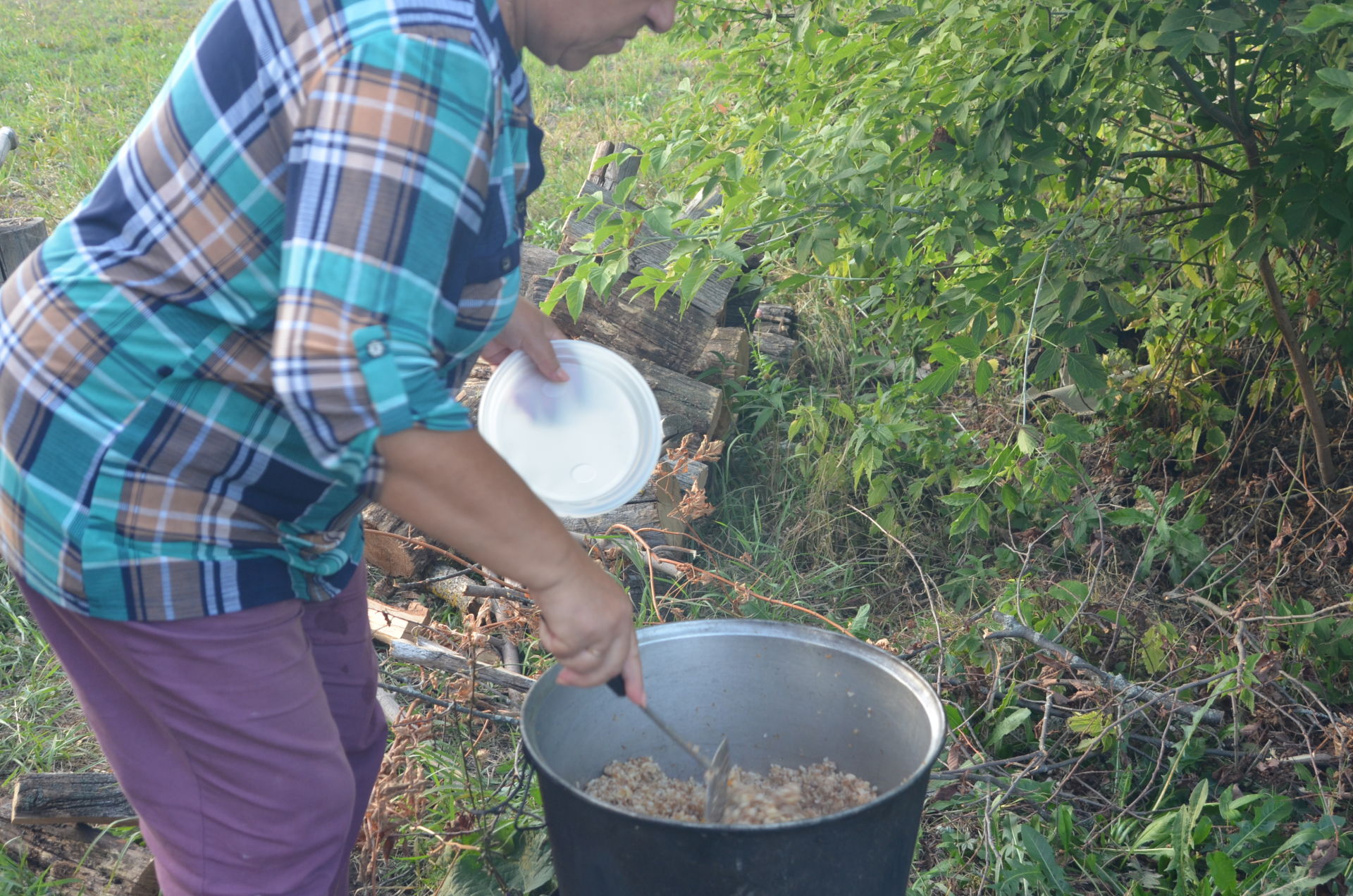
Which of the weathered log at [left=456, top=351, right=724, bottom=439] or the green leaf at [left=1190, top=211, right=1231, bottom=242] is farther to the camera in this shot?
the weathered log at [left=456, top=351, right=724, bottom=439]

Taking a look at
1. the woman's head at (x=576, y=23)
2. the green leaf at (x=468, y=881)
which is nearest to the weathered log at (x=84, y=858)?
the green leaf at (x=468, y=881)

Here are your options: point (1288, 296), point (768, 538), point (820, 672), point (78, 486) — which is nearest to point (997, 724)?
point (820, 672)

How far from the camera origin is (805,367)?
4.45m

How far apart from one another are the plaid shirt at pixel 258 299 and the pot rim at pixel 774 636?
507 mm

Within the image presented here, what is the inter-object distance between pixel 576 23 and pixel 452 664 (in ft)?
6.51

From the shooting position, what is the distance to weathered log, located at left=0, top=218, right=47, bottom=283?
352cm

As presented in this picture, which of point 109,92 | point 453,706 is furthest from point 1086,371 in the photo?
point 109,92

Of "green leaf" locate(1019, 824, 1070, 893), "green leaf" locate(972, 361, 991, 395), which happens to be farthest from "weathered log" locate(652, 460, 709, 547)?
"green leaf" locate(1019, 824, 1070, 893)

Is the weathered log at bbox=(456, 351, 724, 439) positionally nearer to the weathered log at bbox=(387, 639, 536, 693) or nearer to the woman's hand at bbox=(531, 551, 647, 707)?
the weathered log at bbox=(387, 639, 536, 693)

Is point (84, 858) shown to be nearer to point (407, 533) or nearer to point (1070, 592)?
point (407, 533)

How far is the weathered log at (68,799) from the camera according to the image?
223 centimetres

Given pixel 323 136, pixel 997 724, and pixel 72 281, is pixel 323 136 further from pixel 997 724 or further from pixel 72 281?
pixel 997 724

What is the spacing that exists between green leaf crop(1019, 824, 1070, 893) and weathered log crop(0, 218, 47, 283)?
3615 millimetres

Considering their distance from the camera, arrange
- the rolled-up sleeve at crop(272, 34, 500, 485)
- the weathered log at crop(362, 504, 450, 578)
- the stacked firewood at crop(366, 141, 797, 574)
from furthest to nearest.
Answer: the stacked firewood at crop(366, 141, 797, 574)
the weathered log at crop(362, 504, 450, 578)
the rolled-up sleeve at crop(272, 34, 500, 485)
